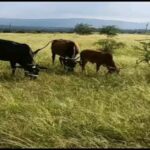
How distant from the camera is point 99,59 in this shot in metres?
16.3

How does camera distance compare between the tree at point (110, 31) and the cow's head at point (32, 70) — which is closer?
the cow's head at point (32, 70)

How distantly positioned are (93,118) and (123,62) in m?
12.9

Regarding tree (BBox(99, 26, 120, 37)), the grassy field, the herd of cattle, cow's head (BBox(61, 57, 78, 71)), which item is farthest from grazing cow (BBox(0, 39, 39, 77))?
tree (BBox(99, 26, 120, 37))

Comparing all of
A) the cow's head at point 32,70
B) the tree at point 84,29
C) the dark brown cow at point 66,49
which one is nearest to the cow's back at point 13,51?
the cow's head at point 32,70

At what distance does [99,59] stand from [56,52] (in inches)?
130

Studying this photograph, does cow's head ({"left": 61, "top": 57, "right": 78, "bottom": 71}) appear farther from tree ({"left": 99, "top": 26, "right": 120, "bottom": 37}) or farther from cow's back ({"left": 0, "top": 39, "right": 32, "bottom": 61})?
tree ({"left": 99, "top": 26, "right": 120, "bottom": 37})

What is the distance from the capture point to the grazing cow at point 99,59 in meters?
16.0

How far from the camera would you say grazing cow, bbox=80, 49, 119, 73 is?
16.0m

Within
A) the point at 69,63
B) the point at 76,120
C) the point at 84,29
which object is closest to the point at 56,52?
the point at 69,63

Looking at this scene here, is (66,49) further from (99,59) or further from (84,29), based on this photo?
(84,29)

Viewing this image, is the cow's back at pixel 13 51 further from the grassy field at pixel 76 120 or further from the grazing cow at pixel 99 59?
the grassy field at pixel 76 120

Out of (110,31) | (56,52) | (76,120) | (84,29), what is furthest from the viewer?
(84,29)

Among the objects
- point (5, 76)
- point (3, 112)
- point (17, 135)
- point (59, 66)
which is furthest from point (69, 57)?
point (17, 135)

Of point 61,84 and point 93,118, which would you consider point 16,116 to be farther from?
point 61,84
